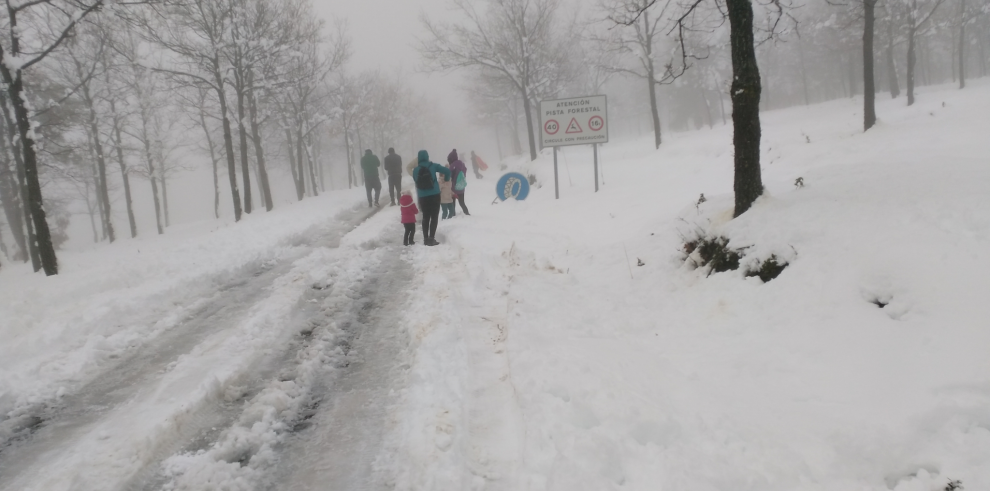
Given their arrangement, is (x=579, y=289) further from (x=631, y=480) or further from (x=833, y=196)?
(x=631, y=480)

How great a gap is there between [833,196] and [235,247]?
32.9 feet

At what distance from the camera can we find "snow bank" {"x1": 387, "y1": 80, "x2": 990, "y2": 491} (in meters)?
2.53

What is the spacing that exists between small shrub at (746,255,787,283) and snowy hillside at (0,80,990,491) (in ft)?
0.33

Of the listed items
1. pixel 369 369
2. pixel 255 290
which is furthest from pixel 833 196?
pixel 255 290

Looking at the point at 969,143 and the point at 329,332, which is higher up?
the point at 969,143

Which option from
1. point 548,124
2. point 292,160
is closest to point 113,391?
point 548,124

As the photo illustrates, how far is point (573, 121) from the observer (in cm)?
1298

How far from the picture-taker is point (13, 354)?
453 cm

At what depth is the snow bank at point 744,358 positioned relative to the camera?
2531 millimetres

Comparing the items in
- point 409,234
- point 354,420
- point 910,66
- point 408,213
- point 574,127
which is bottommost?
point 354,420

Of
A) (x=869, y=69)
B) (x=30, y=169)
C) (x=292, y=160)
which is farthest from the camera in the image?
(x=292, y=160)

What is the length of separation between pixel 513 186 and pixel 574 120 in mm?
3471

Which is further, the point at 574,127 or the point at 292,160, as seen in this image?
the point at 292,160

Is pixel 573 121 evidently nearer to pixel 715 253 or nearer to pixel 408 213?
pixel 408 213
